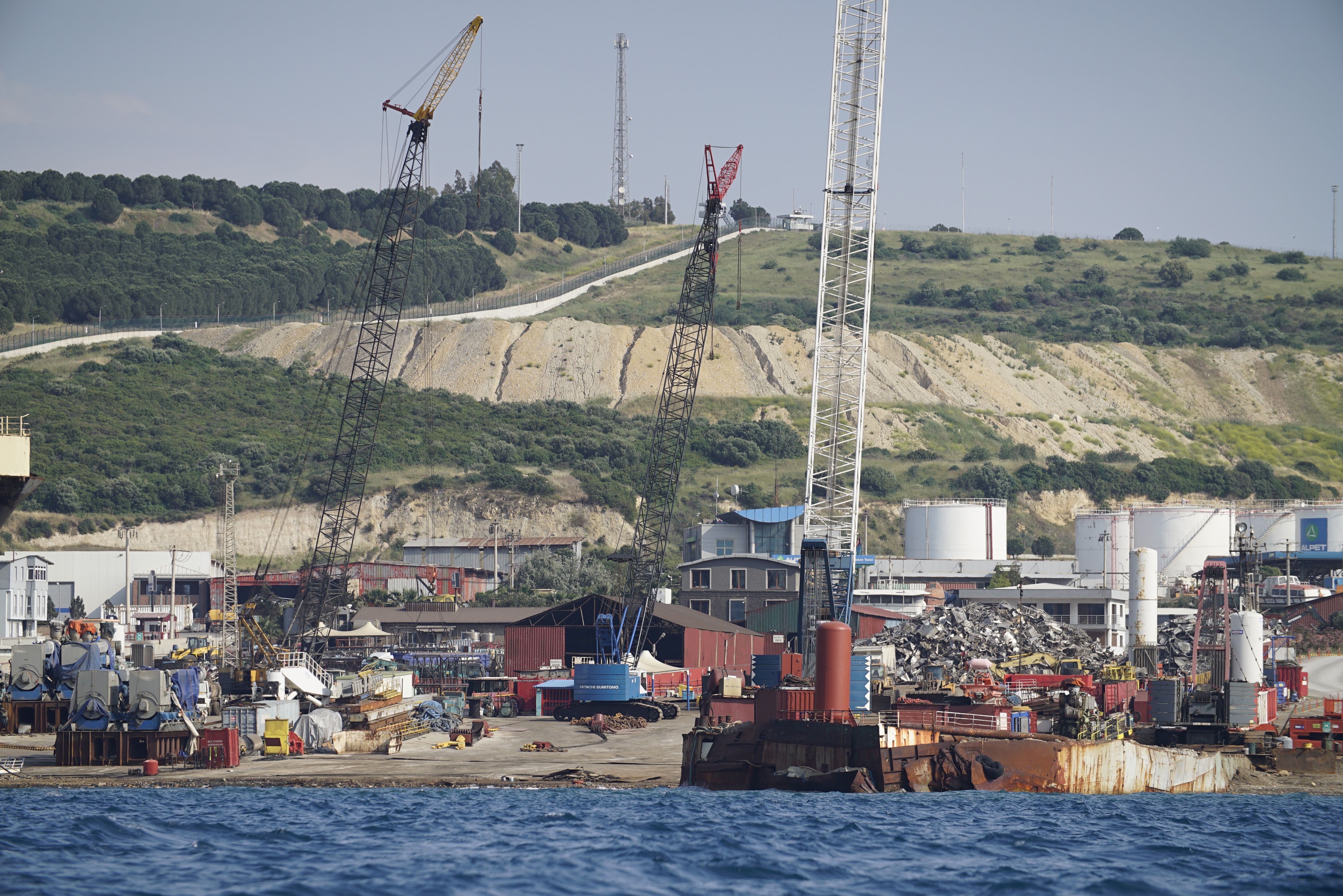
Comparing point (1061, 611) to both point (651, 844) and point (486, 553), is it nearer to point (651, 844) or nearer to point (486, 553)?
point (486, 553)

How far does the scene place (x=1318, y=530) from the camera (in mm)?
121625

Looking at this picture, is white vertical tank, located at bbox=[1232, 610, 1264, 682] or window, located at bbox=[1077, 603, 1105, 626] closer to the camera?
white vertical tank, located at bbox=[1232, 610, 1264, 682]

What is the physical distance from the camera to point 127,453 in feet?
489

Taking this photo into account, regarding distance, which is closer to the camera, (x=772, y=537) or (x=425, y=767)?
(x=425, y=767)

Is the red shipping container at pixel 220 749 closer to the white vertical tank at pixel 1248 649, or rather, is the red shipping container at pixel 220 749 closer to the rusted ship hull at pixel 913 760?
the rusted ship hull at pixel 913 760

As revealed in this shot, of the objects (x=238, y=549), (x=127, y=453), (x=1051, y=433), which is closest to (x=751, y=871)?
(x=238, y=549)

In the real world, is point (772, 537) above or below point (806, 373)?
below

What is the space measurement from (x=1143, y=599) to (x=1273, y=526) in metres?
55.3

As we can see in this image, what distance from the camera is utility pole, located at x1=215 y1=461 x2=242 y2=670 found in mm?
86188

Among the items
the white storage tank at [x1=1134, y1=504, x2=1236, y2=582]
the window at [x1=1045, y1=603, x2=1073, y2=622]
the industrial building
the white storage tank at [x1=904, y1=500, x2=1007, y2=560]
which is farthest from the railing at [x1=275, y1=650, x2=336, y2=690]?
the white storage tank at [x1=1134, y1=504, x2=1236, y2=582]

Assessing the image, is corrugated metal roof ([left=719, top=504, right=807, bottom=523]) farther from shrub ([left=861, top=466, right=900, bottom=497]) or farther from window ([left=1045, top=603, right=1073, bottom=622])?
shrub ([left=861, top=466, right=900, bottom=497])

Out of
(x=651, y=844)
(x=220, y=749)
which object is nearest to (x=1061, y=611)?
(x=220, y=749)

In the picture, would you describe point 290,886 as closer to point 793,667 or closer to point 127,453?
point 793,667

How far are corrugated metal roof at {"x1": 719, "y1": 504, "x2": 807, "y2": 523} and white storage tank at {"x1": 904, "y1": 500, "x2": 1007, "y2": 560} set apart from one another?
829 inches
